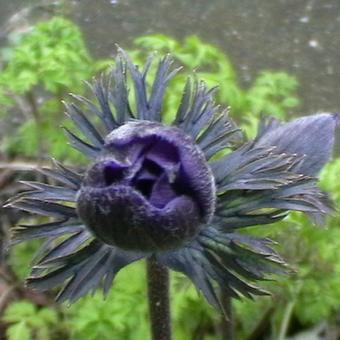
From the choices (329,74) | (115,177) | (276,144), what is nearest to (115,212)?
(115,177)

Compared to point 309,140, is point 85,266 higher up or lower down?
lower down

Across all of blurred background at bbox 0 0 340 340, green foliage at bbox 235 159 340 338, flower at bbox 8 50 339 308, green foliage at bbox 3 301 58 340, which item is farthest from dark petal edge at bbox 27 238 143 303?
green foliage at bbox 3 301 58 340

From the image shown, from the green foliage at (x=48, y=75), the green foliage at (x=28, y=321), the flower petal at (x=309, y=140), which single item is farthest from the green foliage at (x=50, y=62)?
the flower petal at (x=309, y=140)

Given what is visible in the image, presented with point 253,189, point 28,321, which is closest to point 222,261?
point 253,189

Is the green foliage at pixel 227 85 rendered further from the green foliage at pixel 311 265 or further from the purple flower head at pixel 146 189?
the purple flower head at pixel 146 189

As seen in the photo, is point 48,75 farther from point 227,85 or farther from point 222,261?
point 222,261

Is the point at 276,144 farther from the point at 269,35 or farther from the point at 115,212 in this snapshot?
the point at 269,35

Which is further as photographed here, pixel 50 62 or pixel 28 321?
pixel 50 62
